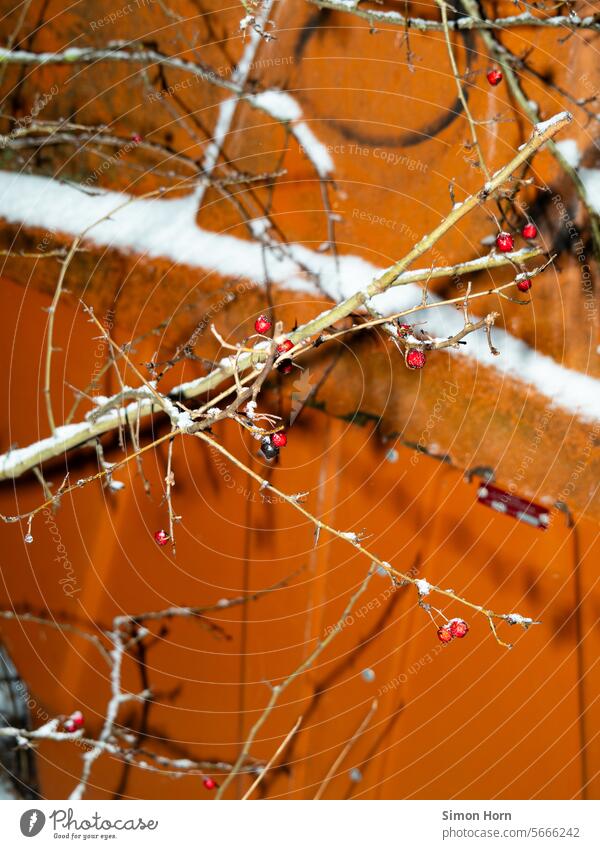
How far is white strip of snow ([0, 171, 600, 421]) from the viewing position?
0.74m

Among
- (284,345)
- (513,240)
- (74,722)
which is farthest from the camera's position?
(74,722)

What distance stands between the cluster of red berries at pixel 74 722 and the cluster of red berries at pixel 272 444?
0.37 meters

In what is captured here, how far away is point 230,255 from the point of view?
2.57 feet

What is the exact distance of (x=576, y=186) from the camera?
0.71 metres

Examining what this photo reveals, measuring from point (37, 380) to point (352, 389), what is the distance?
0.35 m

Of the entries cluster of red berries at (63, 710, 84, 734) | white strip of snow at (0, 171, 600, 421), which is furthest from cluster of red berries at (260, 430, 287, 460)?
cluster of red berries at (63, 710, 84, 734)

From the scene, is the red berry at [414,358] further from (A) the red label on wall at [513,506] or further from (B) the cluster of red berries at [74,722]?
(B) the cluster of red berries at [74,722]

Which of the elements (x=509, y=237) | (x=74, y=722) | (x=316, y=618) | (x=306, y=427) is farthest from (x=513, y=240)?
(x=74, y=722)

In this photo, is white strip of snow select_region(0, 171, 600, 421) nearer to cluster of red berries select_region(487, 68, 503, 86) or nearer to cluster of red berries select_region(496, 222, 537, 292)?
cluster of red berries select_region(496, 222, 537, 292)

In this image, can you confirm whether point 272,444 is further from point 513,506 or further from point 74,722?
point 74,722

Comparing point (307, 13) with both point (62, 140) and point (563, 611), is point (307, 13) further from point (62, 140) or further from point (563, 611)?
point (563, 611)

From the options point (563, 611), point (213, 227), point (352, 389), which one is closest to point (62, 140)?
point (213, 227)
